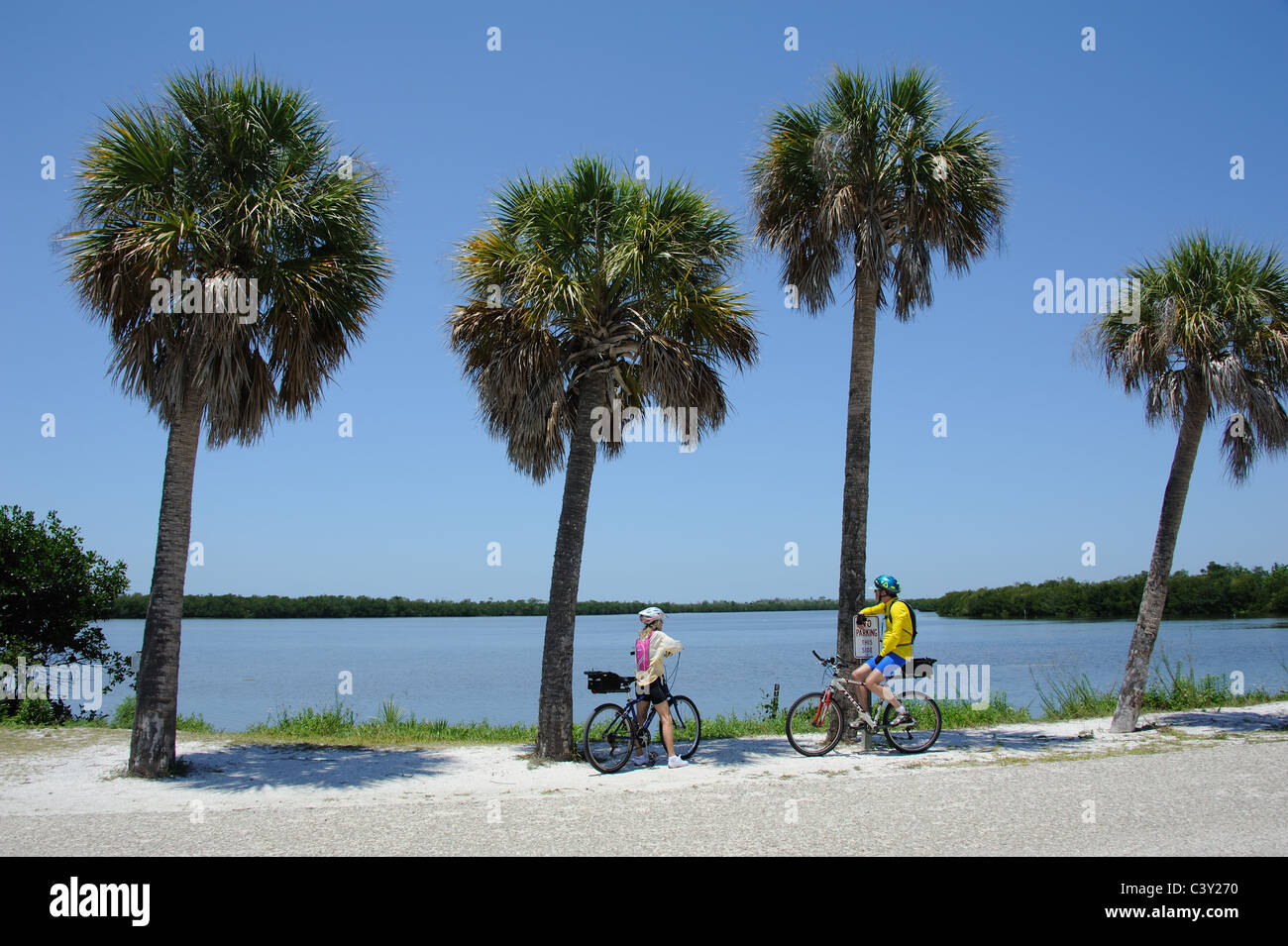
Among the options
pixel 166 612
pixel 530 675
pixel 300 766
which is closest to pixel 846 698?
pixel 300 766

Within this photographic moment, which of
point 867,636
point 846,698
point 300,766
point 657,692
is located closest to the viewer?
point 657,692

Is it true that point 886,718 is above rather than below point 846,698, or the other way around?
below

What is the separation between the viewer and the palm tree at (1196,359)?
13.3m

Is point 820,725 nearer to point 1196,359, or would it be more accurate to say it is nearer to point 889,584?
point 889,584

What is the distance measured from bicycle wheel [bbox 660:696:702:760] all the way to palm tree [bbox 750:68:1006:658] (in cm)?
240

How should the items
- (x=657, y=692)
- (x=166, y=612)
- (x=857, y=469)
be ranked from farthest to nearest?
(x=857, y=469) < (x=657, y=692) < (x=166, y=612)

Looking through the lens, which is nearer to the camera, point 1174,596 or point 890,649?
point 890,649

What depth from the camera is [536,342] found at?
39.4 ft

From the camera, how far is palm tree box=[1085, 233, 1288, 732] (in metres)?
13.3

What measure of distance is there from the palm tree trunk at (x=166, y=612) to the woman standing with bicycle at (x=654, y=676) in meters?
5.56

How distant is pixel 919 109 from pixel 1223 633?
141ft

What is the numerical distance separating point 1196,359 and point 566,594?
10313 mm

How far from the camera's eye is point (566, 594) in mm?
11875
